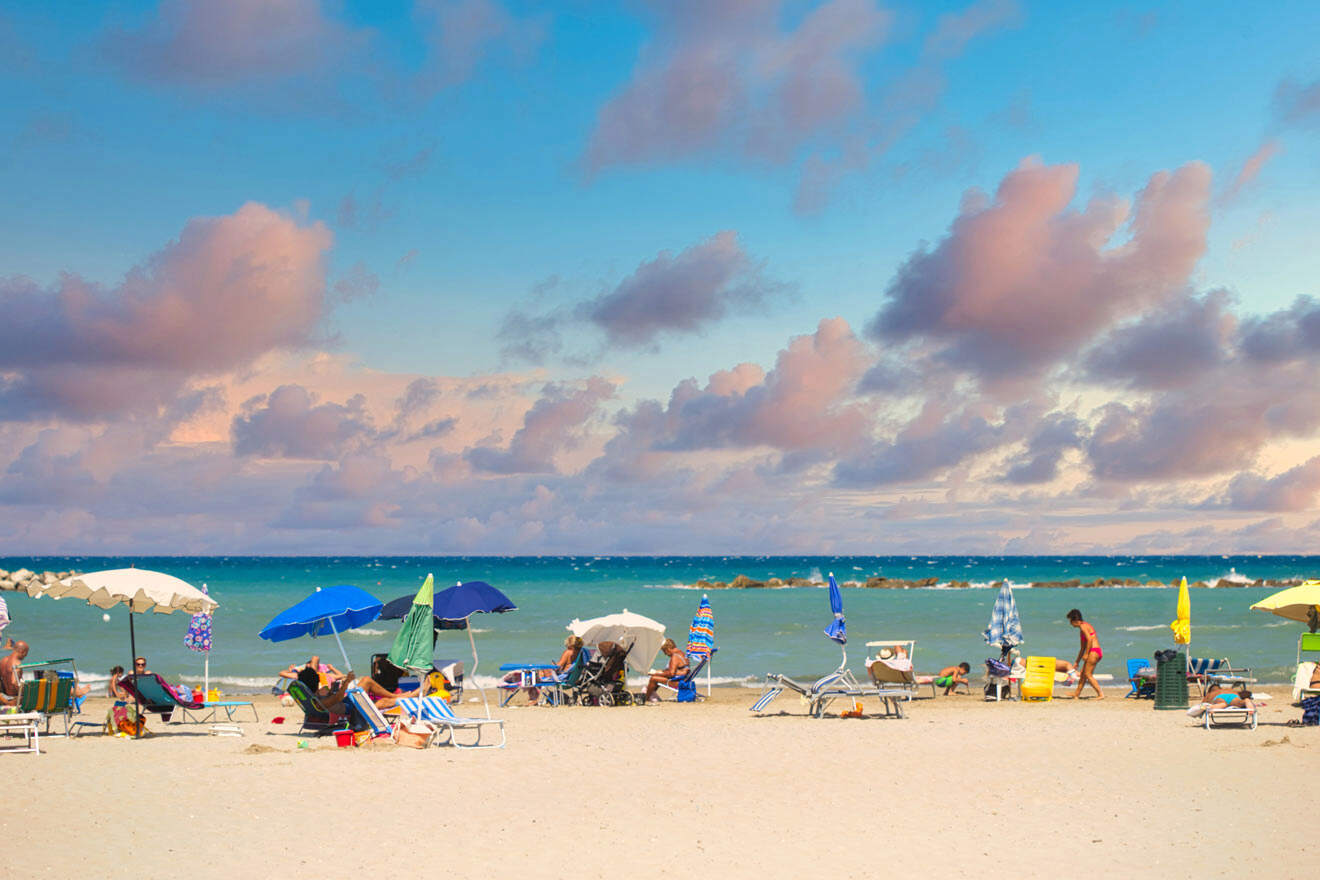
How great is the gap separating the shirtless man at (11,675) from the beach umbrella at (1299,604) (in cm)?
1493

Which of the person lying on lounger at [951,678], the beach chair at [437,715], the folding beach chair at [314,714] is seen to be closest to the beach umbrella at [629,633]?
the person lying on lounger at [951,678]

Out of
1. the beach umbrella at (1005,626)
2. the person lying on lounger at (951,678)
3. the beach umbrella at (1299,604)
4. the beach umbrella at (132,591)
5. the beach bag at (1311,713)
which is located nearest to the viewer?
the beach umbrella at (132,591)

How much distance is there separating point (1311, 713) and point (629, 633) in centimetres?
925

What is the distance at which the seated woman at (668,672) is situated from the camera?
18.0 meters

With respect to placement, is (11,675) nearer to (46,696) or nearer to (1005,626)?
(46,696)

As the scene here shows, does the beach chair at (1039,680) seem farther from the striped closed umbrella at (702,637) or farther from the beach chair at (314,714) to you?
the beach chair at (314,714)

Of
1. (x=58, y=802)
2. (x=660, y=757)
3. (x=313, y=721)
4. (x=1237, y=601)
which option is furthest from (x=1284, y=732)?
(x=1237, y=601)

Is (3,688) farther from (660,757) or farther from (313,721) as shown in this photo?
(660,757)

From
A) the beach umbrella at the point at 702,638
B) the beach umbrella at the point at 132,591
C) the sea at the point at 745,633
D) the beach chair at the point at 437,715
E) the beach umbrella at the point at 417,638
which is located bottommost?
the sea at the point at 745,633

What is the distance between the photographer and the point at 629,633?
60.7ft

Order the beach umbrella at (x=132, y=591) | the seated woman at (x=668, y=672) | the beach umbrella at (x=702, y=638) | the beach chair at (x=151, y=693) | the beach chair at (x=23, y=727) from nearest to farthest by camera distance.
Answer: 1. the beach chair at (x=23, y=727)
2. the beach chair at (x=151, y=693)
3. the beach umbrella at (x=132, y=591)
4. the seated woman at (x=668, y=672)
5. the beach umbrella at (x=702, y=638)

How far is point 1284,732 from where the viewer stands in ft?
43.4

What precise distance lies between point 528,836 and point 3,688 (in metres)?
8.39

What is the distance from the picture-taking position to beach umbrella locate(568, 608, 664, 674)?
18.4 m
